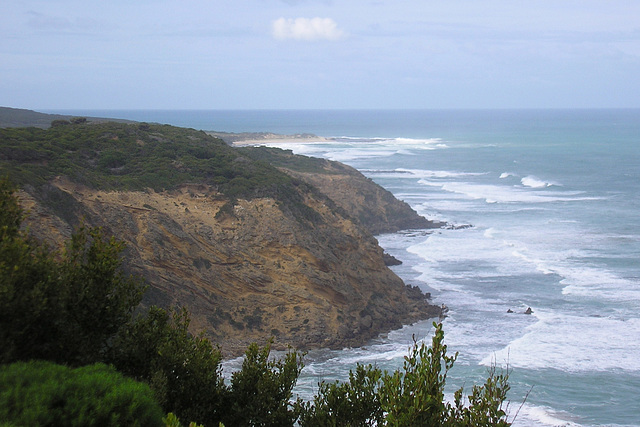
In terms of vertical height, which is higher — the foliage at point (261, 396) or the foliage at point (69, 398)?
the foliage at point (69, 398)

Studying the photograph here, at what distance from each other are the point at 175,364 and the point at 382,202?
135 ft

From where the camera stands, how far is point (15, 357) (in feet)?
29.1

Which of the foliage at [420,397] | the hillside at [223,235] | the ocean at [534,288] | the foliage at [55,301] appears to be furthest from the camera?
the hillside at [223,235]

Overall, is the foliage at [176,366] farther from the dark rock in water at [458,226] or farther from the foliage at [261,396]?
the dark rock in water at [458,226]

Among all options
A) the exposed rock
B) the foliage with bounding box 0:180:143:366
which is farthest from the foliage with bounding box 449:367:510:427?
the exposed rock

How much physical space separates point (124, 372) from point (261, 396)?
232cm

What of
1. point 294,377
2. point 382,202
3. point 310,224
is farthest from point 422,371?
point 382,202

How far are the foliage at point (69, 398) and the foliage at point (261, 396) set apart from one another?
6.95 feet

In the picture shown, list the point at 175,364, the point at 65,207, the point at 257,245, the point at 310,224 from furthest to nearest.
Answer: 1. the point at 310,224
2. the point at 257,245
3. the point at 65,207
4. the point at 175,364

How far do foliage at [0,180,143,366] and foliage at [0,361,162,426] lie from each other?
71 centimetres

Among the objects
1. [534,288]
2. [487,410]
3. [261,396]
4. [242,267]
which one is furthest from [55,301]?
[534,288]

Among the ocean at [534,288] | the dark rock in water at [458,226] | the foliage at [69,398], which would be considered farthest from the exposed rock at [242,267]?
the dark rock in water at [458,226]

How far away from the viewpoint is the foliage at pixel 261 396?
1036 centimetres

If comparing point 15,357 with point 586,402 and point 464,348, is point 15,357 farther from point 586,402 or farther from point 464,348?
point 464,348
